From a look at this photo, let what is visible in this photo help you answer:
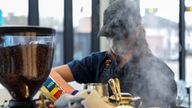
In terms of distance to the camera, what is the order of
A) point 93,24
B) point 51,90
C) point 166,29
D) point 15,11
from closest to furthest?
point 51,90
point 15,11
point 93,24
point 166,29

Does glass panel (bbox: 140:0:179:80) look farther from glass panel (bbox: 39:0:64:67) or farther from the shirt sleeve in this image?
the shirt sleeve

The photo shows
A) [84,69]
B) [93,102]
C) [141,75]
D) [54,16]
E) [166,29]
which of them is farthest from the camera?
[166,29]

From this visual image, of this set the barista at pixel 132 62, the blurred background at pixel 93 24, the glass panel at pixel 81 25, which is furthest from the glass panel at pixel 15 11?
the barista at pixel 132 62

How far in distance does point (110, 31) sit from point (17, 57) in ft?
1.83

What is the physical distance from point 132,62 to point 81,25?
76.4 inches

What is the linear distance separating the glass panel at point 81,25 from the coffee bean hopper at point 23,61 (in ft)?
7.85

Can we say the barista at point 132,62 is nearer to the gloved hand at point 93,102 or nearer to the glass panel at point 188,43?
the gloved hand at point 93,102

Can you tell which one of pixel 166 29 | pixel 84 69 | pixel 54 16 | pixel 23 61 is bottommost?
pixel 84 69

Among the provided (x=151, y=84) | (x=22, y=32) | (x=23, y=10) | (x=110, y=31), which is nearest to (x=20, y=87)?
(x=22, y=32)

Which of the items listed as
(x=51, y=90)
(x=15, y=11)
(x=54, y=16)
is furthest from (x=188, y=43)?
(x=51, y=90)

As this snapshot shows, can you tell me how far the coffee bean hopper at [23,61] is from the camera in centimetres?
98

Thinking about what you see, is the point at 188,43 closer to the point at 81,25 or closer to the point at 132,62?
the point at 81,25

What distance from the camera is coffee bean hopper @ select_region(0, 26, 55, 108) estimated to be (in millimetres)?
978

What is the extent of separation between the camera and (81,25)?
352 cm
